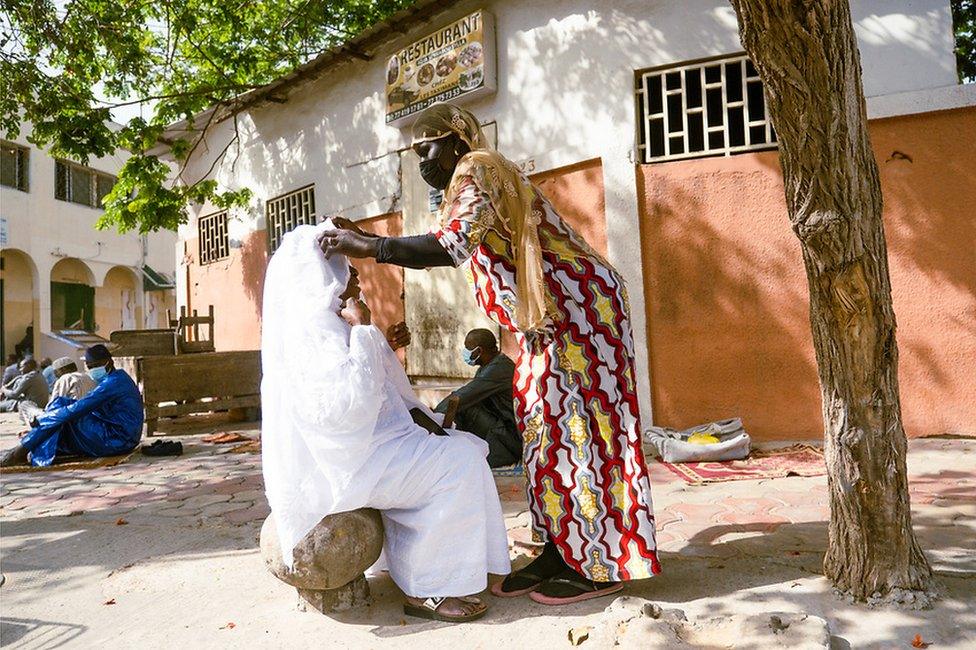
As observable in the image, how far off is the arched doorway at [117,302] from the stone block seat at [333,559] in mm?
23540

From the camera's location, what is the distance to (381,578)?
125 inches

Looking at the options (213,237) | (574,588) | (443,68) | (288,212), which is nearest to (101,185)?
(213,237)

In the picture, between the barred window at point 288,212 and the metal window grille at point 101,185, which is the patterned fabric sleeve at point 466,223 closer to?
the barred window at point 288,212

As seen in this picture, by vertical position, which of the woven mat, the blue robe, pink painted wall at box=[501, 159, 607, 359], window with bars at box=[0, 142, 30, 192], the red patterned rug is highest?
window with bars at box=[0, 142, 30, 192]

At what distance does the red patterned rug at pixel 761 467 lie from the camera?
4828 mm

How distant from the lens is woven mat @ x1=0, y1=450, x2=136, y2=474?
6.42m

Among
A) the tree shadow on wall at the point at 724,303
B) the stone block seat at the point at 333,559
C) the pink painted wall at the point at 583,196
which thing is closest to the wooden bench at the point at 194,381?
the pink painted wall at the point at 583,196

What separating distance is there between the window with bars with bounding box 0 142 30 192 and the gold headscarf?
66.1ft

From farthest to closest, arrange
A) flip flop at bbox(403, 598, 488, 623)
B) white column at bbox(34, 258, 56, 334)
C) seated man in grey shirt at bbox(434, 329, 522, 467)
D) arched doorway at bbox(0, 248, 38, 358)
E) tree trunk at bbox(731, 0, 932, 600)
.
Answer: white column at bbox(34, 258, 56, 334), arched doorway at bbox(0, 248, 38, 358), seated man in grey shirt at bbox(434, 329, 522, 467), flip flop at bbox(403, 598, 488, 623), tree trunk at bbox(731, 0, 932, 600)

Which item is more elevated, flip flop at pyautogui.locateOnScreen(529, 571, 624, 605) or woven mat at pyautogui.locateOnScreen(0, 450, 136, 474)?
woven mat at pyautogui.locateOnScreen(0, 450, 136, 474)

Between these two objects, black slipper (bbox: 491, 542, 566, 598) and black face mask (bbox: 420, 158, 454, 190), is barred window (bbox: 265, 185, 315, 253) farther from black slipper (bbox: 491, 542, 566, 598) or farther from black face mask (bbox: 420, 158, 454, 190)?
black slipper (bbox: 491, 542, 566, 598)

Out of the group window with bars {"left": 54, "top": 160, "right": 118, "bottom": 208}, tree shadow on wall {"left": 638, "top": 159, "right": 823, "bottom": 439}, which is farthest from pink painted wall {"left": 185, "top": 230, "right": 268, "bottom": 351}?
window with bars {"left": 54, "top": 160, "right": 118, "bottom": 208}

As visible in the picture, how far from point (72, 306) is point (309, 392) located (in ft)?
76.5

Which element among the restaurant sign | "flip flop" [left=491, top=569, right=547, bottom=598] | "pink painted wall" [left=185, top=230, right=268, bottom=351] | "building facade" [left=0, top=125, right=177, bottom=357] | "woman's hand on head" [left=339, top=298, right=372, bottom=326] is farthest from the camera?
"building facade" [left=0, top=125, right=177, bottom=357]
